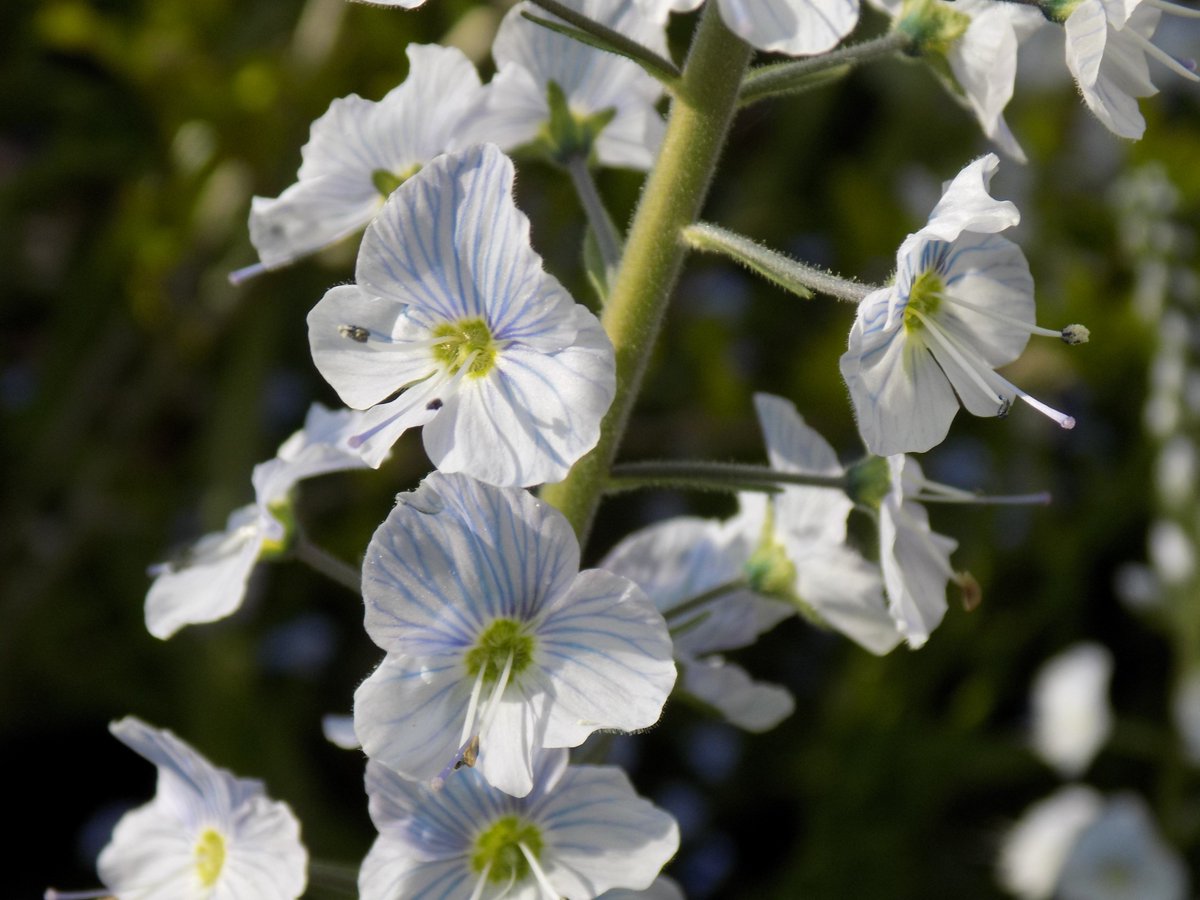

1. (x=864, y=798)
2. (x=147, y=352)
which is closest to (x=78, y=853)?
(x=147, y=352)

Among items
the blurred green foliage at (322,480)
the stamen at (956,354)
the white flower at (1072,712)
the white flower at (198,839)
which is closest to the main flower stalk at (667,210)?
the stamen at (956,354)

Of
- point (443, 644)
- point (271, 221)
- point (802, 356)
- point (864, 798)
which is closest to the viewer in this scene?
point (443, 644)

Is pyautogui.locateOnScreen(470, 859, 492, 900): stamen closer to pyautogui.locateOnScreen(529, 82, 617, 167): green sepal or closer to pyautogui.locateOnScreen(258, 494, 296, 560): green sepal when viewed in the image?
pyautogui.locateOnScreen(258, 494, 296, 560): green sepal

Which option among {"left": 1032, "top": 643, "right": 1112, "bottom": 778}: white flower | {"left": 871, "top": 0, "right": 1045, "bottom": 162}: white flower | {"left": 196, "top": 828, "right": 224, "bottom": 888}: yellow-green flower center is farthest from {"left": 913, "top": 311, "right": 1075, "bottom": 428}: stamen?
{"left": 1032, "top": 643, "right": 1112, "bottom": 778}: white flower

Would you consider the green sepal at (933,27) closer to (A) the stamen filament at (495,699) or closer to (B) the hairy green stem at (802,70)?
(B) the hairy green stem at (802,70)

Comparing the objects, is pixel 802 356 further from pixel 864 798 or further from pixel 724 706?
pixel 724 706

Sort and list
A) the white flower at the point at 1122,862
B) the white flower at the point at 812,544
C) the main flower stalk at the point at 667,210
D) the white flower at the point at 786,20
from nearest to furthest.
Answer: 1. the white flower at the point at 786,20
2. the main flower stalk at the point at 667,210
3. the white flower at the point at 812,544
4. the white flower at the point at 1122,862

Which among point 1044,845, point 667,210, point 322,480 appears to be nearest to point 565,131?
point 667,210
